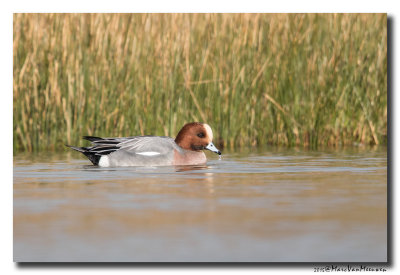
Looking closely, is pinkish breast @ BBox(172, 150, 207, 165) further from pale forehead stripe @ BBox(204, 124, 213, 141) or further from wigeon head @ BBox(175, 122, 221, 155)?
pale forehead stripe @ BBox(204, 124, 213, 141)

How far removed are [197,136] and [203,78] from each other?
0.80 metres

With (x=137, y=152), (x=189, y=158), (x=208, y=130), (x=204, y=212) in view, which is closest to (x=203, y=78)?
(x=208, y=130)

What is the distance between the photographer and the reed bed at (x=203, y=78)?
1012cm

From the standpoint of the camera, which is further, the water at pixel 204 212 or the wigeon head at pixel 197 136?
the wigeon head at pixel 197 136

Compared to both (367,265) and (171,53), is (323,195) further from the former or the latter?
(171,53)

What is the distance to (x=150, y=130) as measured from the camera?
10906 mm

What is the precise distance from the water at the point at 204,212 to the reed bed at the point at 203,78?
3.03 ft

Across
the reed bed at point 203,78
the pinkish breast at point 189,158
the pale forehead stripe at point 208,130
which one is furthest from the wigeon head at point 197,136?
the reed bed at point 203,78

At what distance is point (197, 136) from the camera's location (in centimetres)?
1045

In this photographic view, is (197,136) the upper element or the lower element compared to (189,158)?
upper

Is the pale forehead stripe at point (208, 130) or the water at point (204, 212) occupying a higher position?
Result: the pale forehead stripe at point (208, 130)

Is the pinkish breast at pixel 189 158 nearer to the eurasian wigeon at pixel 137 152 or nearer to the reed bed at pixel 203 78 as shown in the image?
the eurasian wigeon at pixel 137 152

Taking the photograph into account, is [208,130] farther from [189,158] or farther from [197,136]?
[189,158]

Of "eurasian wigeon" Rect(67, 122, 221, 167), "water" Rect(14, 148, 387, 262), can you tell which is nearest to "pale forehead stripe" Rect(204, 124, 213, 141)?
"eurasian wigeon" Rect(67, 122, 221, 167)
